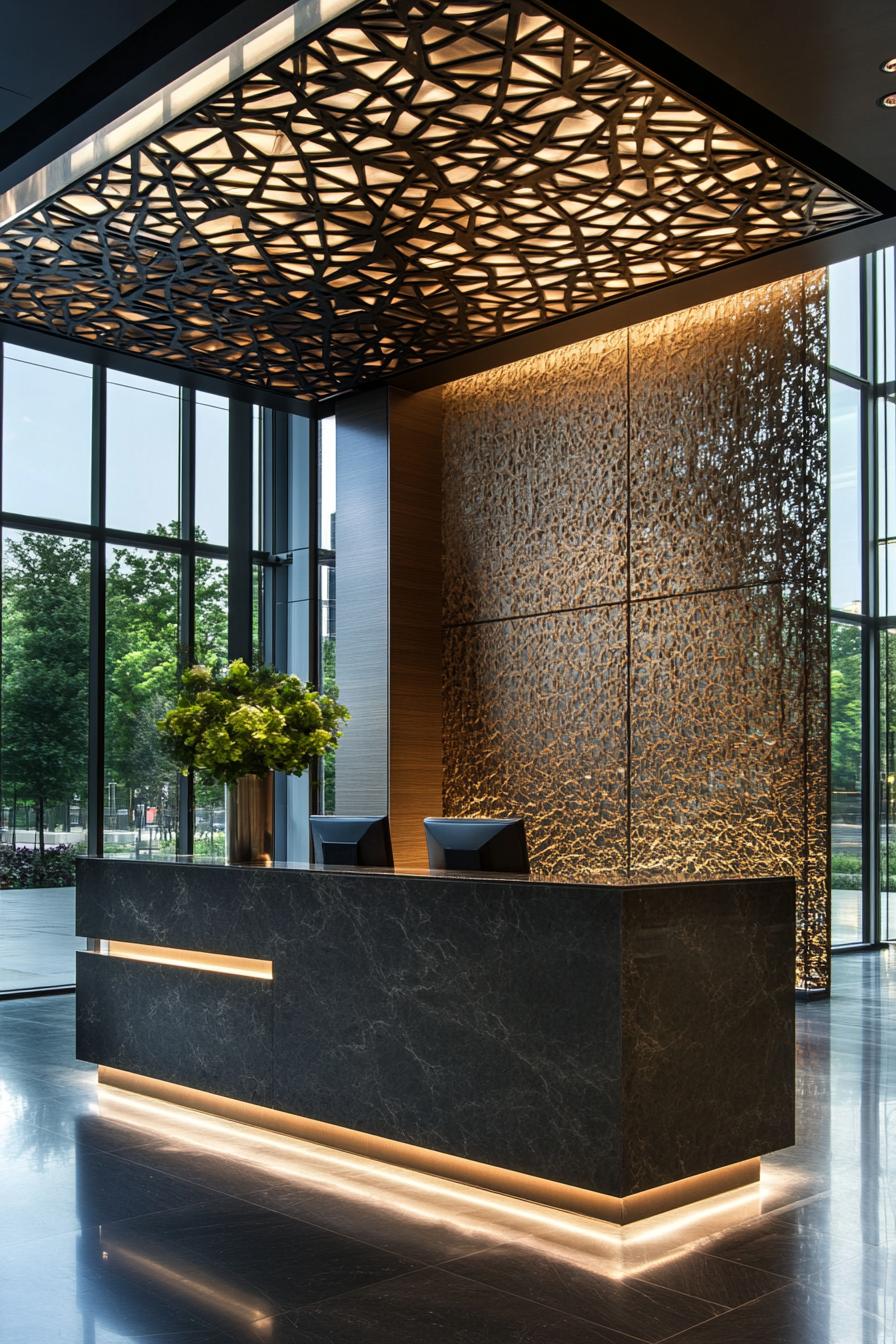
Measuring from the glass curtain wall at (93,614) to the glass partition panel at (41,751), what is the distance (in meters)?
0.01

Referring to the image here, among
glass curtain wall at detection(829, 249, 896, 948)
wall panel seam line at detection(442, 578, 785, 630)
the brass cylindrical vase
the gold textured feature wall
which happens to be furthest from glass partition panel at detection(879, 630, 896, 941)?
the brass cylindrical vase

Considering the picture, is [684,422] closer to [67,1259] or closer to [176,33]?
[176,33]

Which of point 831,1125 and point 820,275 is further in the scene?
point 820,275

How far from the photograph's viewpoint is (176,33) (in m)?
4.87

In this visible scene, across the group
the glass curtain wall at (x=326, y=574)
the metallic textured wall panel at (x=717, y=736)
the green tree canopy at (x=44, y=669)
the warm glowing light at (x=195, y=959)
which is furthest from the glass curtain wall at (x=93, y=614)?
the metallic textured wall panel at (x=717, y=736)

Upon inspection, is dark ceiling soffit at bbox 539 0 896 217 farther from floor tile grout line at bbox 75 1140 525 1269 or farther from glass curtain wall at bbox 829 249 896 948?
glass curtain wall at bbox 829 249 896 948

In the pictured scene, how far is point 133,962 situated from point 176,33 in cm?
392

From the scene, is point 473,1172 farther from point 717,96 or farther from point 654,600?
point 654,600

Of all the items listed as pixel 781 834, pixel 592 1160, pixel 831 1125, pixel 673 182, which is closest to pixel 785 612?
pixel 781 834

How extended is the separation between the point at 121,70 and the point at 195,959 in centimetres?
A: 374

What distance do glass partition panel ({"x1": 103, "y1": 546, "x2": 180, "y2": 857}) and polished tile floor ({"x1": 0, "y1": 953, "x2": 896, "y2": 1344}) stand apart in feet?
13.0

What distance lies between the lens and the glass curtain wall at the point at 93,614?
862 cm

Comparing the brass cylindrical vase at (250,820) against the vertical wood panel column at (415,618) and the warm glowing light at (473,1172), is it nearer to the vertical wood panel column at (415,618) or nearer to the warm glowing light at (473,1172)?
the warm glowing light at (473,1172)

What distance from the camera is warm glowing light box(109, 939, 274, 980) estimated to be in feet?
17.2
